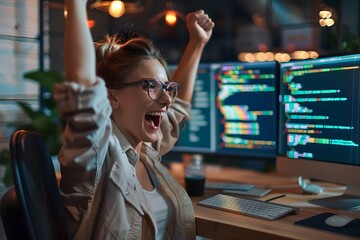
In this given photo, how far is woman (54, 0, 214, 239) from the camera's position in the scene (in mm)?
955

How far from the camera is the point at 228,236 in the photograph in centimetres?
123

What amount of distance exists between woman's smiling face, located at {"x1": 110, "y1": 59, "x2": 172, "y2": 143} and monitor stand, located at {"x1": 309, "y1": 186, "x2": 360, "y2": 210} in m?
0.63

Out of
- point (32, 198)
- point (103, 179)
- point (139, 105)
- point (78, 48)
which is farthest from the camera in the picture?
point (139, 105)

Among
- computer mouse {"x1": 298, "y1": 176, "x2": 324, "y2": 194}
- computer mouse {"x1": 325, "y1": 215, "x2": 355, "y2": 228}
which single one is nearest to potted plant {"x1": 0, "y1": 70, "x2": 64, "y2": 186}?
computer mouse {"x1": 298, "y1": 176, "x2": 324, "y2": 194}

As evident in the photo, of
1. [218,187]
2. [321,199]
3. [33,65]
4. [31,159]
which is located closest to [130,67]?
[31,159]

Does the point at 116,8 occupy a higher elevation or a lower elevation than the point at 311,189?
higher

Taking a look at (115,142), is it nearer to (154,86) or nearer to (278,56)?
(154,86)

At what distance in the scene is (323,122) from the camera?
1490 mm

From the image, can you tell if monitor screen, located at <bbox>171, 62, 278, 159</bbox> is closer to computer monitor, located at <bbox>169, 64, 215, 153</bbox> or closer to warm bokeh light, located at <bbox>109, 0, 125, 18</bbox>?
computer monitor, located at <bbox>169, 64, 215, 153</bbox>

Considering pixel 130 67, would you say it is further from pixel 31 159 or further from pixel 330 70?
pixel 330 70

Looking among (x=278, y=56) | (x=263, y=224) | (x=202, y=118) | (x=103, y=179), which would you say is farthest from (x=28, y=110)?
(x=278, y=56)

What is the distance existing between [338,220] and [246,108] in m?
0.69

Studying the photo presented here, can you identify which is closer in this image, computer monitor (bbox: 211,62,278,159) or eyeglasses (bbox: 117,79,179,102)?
eyeglasses (bbox: 117,79,179,102)

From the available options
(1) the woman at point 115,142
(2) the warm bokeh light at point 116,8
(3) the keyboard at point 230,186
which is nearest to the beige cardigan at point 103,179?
(1) the woman at point 115,142
